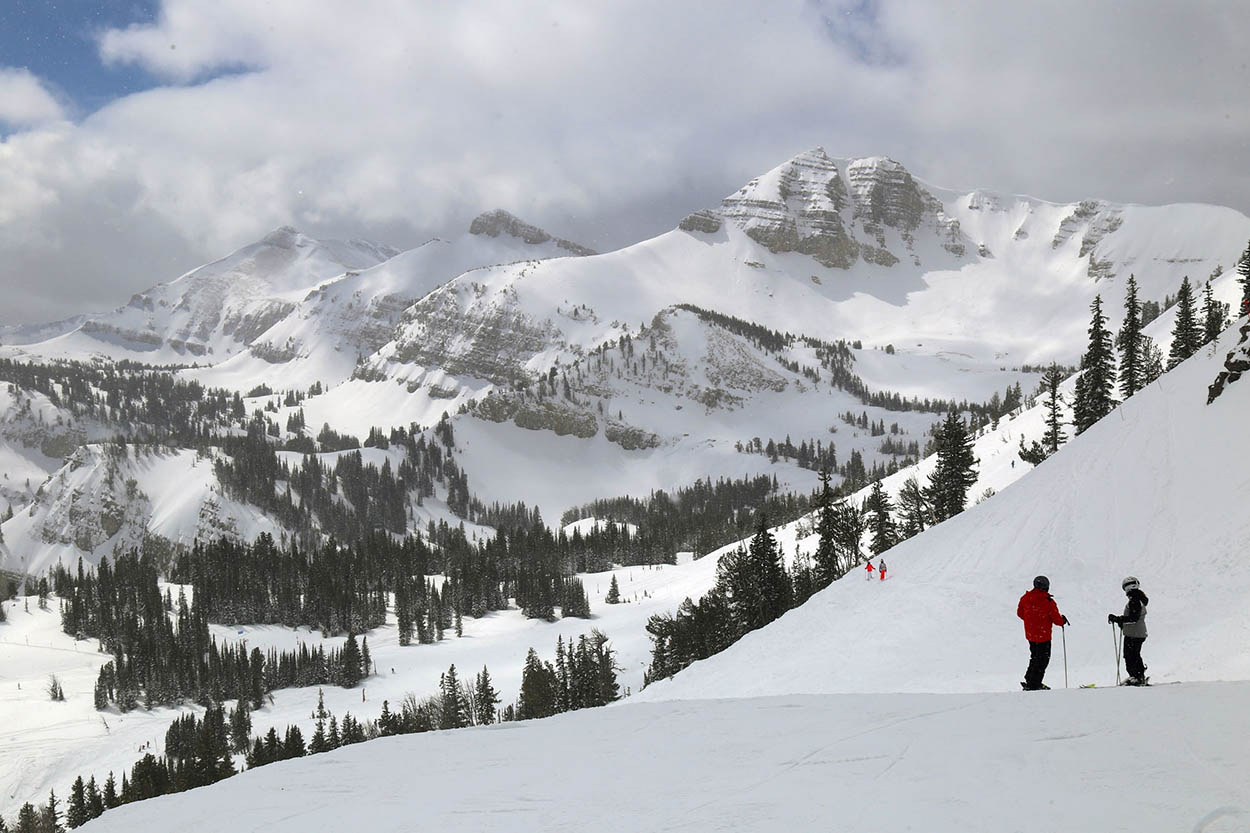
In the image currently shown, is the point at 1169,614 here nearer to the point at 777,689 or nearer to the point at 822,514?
the point at 777,689

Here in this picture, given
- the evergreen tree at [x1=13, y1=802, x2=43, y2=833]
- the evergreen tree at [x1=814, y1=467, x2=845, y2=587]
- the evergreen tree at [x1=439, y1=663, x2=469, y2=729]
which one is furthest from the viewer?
the evergreen tree at [x1=439, y1=663, x2=469, y2=729]

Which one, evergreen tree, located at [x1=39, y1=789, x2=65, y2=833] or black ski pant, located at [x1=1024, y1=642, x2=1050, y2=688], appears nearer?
black ski pant, located at [x1=1024, y1=642, x2=1050, y2=688]

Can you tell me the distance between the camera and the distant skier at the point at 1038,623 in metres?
14.1

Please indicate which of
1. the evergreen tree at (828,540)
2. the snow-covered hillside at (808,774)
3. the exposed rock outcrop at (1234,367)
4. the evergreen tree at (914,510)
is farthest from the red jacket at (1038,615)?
the evergreen tree at (914,510)

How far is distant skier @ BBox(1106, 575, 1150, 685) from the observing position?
13500mm

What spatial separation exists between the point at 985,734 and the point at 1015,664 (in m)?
11.7

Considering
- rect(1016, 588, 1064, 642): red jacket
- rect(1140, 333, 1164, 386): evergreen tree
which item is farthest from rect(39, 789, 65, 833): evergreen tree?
rect(1140, 333, 1164, 386): evergreen tree

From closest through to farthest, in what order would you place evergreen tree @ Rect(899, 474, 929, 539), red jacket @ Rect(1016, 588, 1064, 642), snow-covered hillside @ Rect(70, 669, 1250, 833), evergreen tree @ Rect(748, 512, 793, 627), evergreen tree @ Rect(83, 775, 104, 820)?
snow-covered hillside @ Rect(70, 669, 1250, 833)
red jacket @ Rect(1016, 588, 1064, 642)
evergreen tree @ Rect(748, 512, 793, 627)
evergreen tree @ Rect(899, 474, 929, 539)
evergreen tree @ Rect(83, 775, 104, 820)

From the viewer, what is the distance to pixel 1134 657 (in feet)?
44.5

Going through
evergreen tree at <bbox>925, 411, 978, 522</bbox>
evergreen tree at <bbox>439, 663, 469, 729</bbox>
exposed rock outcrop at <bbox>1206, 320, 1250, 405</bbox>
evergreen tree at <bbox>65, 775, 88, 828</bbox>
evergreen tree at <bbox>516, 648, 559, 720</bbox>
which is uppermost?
exposed rock outcrop at <bbox>1206, 320, 1250, 405</bbox>

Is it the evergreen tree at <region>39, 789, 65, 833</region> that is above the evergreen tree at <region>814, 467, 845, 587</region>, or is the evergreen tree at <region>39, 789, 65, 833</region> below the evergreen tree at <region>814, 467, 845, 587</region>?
below

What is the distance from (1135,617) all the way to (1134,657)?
735mm

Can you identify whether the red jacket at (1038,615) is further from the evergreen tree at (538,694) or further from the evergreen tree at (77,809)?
the evergreen tree at (77,809)

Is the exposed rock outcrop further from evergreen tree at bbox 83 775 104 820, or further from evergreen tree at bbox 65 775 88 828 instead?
evergreen tree at bbox 65 775 88 828
